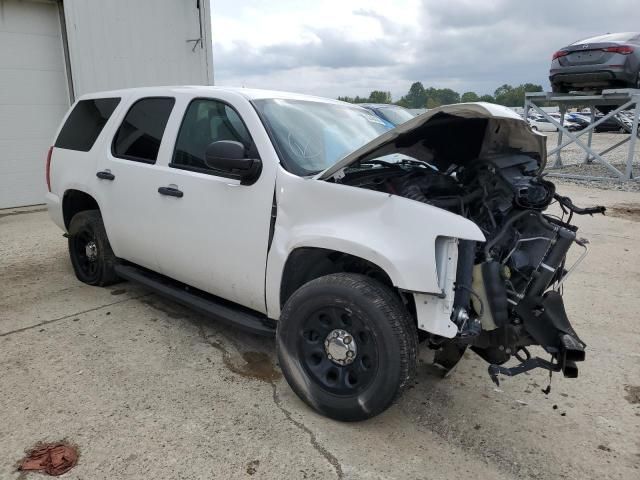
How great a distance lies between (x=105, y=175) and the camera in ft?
14.0

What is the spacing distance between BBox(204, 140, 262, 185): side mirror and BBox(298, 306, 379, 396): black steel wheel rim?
97cm

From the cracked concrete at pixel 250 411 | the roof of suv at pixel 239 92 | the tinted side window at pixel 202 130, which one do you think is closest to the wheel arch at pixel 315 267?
the cracked concrete at pixel 250 411

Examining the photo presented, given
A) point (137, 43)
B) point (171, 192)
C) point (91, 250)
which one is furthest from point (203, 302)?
point (137, 43)

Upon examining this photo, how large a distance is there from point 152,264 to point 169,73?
7511mm

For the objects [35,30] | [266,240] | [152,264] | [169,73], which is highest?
[35,30]

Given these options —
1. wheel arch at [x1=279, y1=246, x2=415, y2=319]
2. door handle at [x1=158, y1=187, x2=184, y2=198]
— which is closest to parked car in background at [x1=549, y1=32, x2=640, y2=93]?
wheel arch at [x1=279, y1=246, x2=415, y2=319]

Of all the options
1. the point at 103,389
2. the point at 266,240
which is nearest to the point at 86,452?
the point at 103,389

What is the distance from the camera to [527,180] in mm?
2967

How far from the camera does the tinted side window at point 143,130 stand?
3.92 m

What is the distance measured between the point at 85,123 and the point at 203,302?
2.42 metres

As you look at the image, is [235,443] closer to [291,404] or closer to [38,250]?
[291,404]

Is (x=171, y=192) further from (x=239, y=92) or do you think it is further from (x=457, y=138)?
(x=457, y=138)

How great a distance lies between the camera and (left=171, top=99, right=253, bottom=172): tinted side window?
135 inches

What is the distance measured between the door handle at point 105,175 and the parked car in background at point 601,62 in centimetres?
1018
